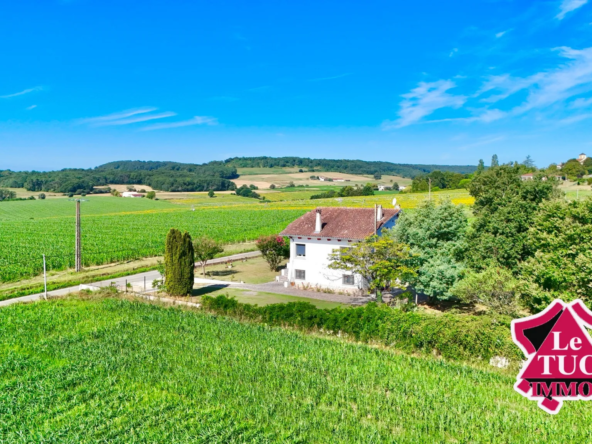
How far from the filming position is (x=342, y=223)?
3222cm

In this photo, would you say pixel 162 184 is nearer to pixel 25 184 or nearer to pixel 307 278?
pixel 25 184

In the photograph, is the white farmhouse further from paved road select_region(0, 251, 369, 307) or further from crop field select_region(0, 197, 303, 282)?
crop field select_region(0, 197, 303, 282)

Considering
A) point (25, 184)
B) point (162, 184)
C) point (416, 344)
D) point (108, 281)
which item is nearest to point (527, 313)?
point (416, 344)

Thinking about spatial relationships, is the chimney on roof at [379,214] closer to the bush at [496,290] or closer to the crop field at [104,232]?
the crop field at [104,232]

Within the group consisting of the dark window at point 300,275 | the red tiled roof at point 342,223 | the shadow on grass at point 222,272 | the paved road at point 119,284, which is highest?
the red tiled roof at point 342,223

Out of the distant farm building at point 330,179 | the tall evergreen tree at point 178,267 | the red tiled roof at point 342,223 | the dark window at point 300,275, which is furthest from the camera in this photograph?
the distant farm building at point 330,179

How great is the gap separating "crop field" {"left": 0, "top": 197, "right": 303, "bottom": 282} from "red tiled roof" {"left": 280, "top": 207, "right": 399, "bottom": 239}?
73.5 feet

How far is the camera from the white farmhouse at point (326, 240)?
101ft

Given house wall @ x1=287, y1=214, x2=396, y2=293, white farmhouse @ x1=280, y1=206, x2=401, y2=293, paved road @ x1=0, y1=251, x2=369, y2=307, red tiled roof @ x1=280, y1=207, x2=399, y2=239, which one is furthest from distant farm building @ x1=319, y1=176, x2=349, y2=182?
house wall @ x1=287, y1=214, x2=396, y2=293

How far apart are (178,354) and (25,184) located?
175050 millimetres

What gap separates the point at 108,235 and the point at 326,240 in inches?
1577

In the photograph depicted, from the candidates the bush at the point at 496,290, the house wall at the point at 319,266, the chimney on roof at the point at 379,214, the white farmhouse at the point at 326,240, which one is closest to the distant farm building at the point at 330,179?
the white farmhouse at the point at 326,240

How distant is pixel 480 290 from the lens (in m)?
21.8

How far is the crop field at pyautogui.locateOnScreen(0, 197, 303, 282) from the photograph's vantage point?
133ft
